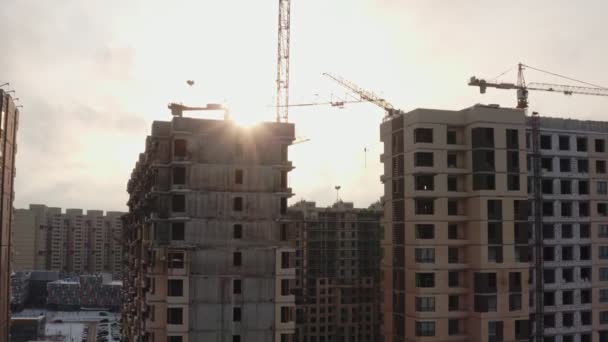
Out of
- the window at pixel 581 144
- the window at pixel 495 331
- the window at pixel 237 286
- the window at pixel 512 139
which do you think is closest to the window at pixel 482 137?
the window at pixel 512 139

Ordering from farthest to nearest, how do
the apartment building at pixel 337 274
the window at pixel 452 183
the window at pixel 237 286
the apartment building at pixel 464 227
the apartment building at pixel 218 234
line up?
the apartment building at pixel 337 274 < the window at pixel 452 183 < the apartment building at pixel 464 227 < the window at pixel 237 286 < the apartment building at pixel 218 234

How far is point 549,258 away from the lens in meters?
66.1

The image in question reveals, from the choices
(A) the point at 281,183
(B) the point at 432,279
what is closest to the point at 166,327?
(A) the point at 281,183

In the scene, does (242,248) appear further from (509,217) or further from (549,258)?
(549,258)

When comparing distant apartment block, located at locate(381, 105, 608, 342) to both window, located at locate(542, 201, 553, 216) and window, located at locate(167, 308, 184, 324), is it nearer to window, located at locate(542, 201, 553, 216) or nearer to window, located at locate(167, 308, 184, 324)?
window, located at locate(542, 201, 553, 216)

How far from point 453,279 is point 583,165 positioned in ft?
65.8

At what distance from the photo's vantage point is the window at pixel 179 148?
178ft

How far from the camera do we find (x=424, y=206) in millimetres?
61156

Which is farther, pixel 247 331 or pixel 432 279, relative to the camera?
pixel 432 279

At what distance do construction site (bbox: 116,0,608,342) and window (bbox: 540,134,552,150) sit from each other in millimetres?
104

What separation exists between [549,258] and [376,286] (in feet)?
213

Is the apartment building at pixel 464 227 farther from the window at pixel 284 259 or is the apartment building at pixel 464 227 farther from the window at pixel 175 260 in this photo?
the window at pixel 175 260

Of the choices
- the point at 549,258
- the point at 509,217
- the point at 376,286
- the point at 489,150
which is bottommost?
the point at 376,286

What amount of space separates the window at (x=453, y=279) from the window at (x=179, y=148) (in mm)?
27498
